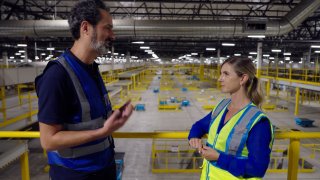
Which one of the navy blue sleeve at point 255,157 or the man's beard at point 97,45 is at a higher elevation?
the man's beard at point 97,45

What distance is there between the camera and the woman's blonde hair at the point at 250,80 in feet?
6.25

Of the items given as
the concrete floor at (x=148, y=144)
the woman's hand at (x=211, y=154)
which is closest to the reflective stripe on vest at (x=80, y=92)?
the woman's hand at (x=211, y=154)

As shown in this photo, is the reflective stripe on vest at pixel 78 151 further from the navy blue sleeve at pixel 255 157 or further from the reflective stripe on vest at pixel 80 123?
the navy blue sleeve at pixel 255 157

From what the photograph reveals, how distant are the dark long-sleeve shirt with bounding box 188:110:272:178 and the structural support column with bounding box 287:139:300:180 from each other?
1.20 meters

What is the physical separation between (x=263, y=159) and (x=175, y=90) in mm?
30383

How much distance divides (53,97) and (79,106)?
17 cm

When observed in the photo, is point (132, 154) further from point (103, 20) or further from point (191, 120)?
point (103, 20)

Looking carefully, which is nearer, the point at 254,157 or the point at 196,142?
the point at 254,157

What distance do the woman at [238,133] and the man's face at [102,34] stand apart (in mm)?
998

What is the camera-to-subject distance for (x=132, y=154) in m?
11.9

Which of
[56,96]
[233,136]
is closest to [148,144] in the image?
[233,136]

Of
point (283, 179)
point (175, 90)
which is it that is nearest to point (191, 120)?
point (283, 179)

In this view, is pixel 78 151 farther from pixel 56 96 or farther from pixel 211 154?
pixel 211 154

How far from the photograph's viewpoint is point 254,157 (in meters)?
1.60
